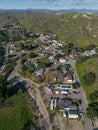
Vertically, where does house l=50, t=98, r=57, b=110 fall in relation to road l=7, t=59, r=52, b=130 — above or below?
above

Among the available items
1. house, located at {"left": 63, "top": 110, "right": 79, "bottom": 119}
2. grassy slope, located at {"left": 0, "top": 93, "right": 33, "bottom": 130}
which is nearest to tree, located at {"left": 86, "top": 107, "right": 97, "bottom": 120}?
house, located at {"left": 63, "top": 110, "right": 79, "bottom": 119}

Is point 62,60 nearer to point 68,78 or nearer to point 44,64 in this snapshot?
point 44,64

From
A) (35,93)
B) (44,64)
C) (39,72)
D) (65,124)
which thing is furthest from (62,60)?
(65,124)

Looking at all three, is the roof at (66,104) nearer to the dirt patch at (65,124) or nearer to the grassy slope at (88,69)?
the dirt patch at (65,124)

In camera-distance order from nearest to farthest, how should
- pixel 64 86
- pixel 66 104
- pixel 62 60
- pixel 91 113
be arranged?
pixel 91 113, pixel 66 104, pixel 64 86, pixel 62 60

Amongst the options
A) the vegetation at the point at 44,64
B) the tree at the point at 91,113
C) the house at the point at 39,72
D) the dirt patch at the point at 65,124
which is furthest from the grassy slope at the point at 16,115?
the vegetation at the point at 44,64

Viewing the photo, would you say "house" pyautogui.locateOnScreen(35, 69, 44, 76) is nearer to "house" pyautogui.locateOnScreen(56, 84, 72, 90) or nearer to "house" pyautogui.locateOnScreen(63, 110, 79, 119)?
"house" pyautogui.locateOnScreen(56, 84, 72, 90)

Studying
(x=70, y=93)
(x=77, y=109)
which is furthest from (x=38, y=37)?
(x=77, y=109)
